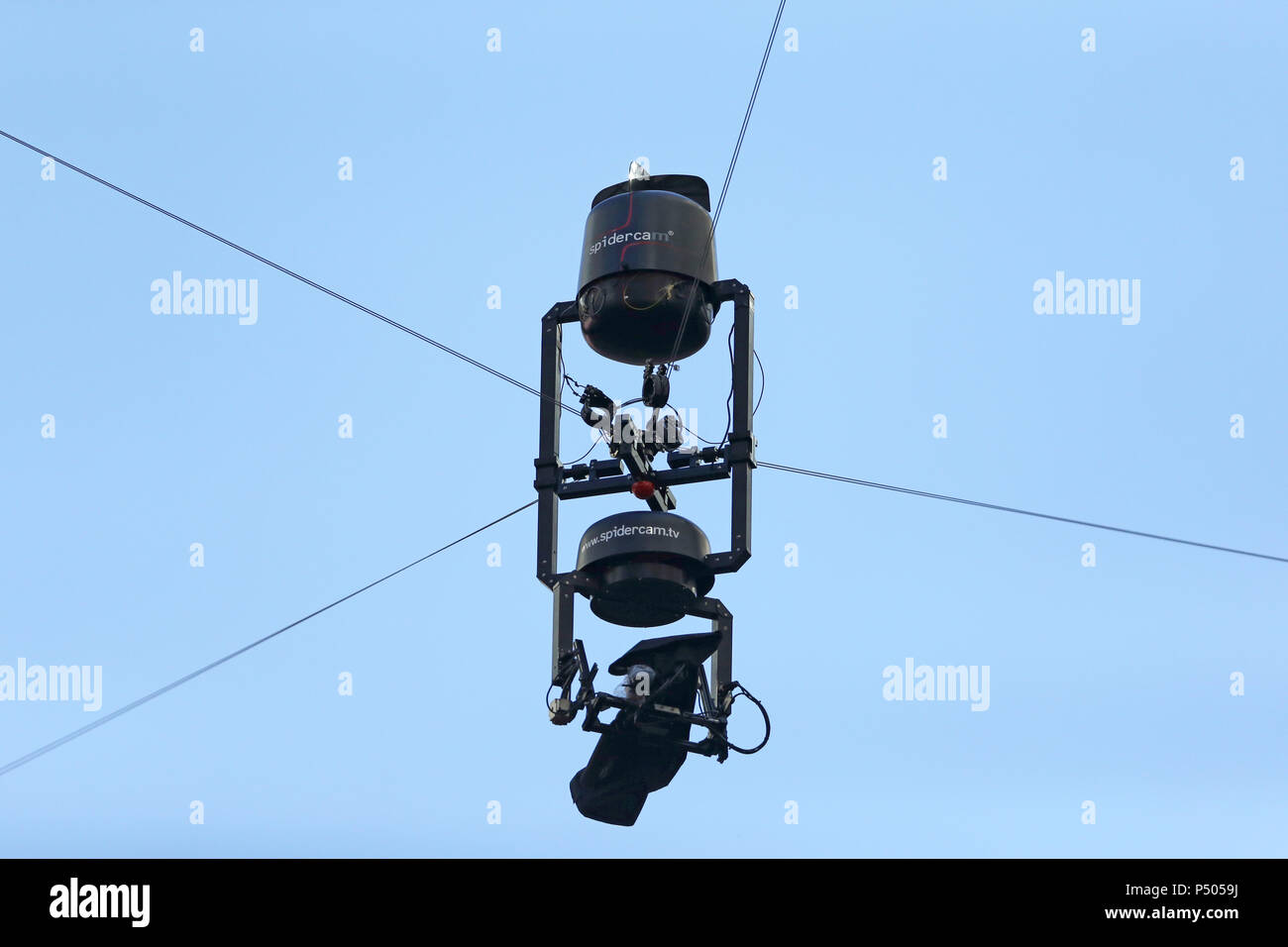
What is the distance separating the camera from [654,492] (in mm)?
25250

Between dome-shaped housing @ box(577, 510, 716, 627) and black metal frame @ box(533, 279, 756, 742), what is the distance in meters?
0.16

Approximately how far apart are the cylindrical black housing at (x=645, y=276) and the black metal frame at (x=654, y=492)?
1.05 ft

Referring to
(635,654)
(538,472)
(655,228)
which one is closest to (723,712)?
(635,654)

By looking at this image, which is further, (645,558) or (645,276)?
(645,276)

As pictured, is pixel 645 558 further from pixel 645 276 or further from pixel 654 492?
pixel 645 276

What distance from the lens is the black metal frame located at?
24.3 m

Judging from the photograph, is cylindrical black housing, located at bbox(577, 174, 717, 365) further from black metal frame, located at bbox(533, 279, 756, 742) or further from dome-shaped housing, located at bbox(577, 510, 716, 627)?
dome-shaped housing, located at bbox(577, 510, 716, 627)

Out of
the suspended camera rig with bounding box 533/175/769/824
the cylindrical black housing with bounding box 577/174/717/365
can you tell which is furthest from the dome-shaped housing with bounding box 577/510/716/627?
the cylindrical black housing with bounding box 577/174/717/365

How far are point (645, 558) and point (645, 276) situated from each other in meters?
2.84

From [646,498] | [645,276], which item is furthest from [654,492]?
[645,276]

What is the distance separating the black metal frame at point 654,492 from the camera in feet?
79.9

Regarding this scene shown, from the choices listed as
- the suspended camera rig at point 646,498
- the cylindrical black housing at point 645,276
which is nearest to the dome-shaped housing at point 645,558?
the suspended camera rig at point 646,498

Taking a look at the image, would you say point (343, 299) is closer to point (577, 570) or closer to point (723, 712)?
point (577, 570)

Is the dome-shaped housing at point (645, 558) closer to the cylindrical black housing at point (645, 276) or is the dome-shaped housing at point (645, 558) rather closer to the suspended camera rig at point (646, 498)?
the suspended camera rig at point (646, 498)
